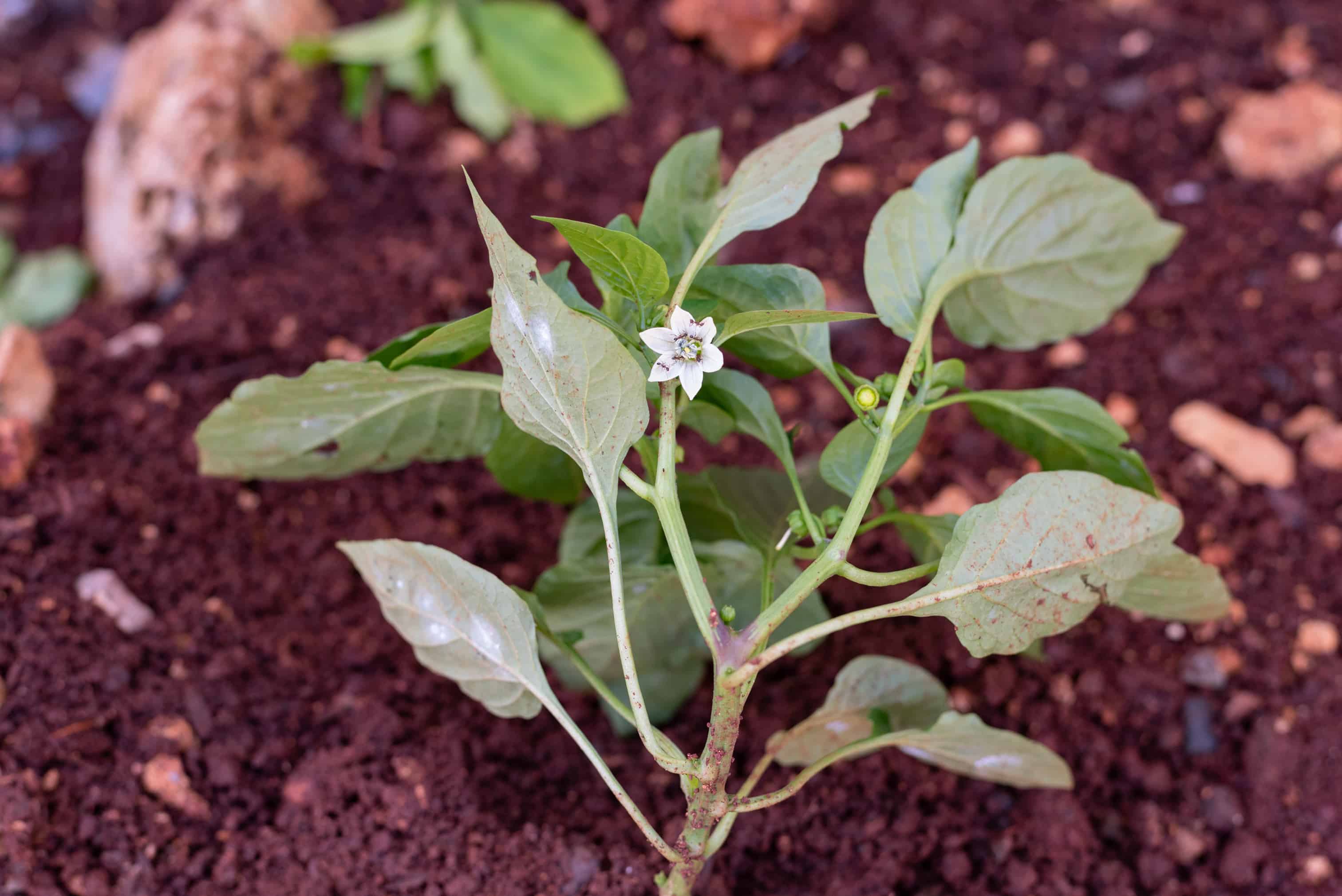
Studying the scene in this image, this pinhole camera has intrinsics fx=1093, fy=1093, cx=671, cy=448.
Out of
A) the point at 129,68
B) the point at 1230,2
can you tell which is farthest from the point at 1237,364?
the point at 129,68

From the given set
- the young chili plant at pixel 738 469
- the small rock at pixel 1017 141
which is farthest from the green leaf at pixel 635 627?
the small rock at pixel 1017 141

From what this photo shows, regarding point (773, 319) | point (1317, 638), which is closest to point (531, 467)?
point (773, 319)

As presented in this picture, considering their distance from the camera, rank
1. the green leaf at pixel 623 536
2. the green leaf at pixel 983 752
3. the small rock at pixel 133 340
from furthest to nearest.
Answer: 1. the small rock at pixel 133 340
2. the green leaf at pixel 623 536
3. the green leaf at pixel 983 752

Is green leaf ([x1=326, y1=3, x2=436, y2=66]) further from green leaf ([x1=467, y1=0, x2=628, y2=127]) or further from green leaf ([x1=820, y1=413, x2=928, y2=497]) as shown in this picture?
green leaf ([x1=820, y1=413, x2=928, y2=497])

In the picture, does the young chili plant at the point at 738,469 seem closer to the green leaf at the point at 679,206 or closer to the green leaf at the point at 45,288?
the green leaf at the point at 679,206

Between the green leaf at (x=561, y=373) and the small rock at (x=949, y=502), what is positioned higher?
the green leaf at (x=561, y=373)

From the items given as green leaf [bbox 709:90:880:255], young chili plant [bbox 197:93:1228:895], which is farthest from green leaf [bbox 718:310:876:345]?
green leaf [bbox 709:90:880:255]
